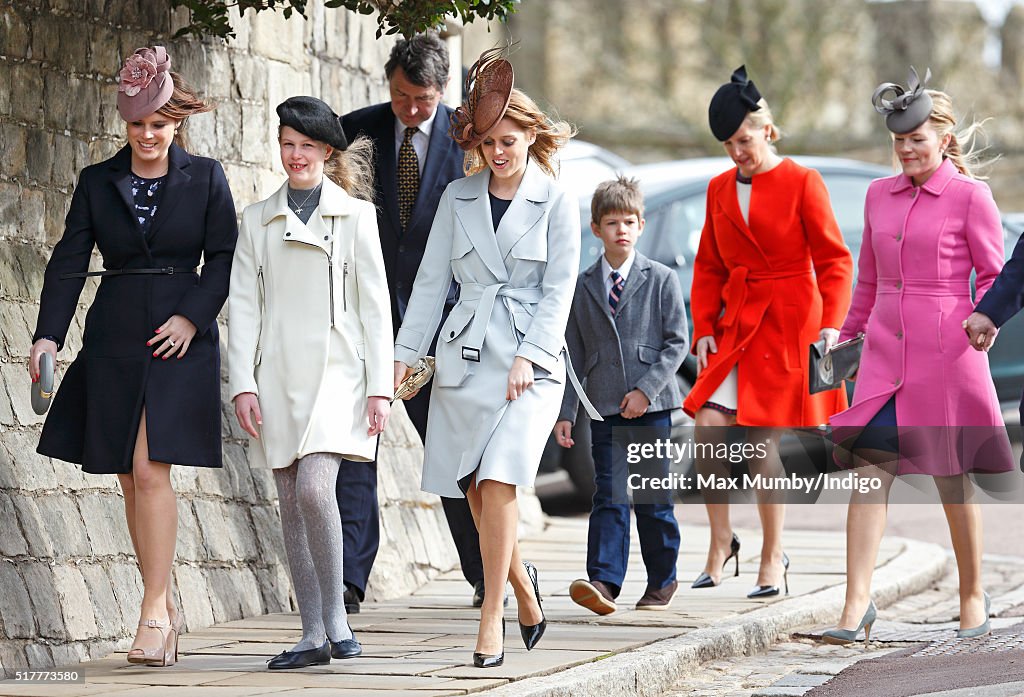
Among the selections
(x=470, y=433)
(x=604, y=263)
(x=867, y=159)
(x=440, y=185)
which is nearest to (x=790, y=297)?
(x=604, y=263)

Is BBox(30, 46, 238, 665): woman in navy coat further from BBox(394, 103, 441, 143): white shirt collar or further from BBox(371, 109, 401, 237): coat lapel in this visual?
BBox(394, 103, 441, 143): white shirt collar

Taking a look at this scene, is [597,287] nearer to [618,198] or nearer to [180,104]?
[618,198]

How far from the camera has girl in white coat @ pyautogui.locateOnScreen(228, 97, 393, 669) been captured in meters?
5.17

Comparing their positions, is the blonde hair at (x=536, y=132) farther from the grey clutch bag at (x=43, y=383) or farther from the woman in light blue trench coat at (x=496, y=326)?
the grey clutch bag at (x=43, y=383)

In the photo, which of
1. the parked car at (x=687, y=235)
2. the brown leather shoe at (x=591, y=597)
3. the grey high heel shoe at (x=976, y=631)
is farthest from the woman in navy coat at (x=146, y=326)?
the parked car at (x=687, y=235)

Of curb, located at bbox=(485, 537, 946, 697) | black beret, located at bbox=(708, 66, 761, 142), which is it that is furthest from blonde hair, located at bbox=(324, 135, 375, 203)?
curb, located at bbox=(485, 537, 946, 697)

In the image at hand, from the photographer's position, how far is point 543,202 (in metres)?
5.31

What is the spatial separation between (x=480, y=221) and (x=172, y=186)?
0.98 metres

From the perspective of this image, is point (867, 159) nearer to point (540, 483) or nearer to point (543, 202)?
point (540, 483)

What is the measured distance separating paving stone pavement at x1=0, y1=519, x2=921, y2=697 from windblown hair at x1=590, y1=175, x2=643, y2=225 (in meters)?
1.52

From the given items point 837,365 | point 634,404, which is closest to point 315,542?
point 634,404

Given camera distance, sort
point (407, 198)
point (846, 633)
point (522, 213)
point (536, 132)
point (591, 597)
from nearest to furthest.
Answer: point (522, 213)
point (536, 132)
point (846, 633)
point (591, 597)
point (407, 198)

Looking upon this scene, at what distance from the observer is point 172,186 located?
17.4 feet

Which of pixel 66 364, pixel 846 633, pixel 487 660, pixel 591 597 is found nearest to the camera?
pixel 487 660
